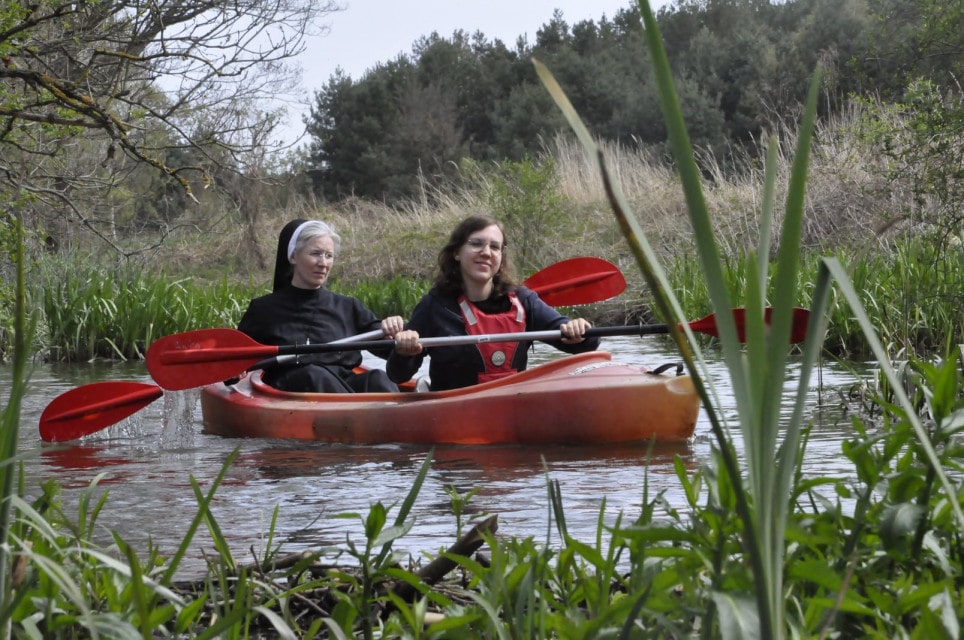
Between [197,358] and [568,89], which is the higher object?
[568,89]

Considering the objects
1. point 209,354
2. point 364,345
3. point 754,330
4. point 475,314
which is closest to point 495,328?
point 475,314

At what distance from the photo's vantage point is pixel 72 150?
14.2m

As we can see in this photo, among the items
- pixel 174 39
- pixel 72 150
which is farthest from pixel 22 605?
pixel 72 150

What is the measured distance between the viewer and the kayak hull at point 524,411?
17.3 ft

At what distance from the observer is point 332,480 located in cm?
470

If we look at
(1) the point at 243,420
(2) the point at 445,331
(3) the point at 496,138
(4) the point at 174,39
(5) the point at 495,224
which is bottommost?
(1) the point at 243,420

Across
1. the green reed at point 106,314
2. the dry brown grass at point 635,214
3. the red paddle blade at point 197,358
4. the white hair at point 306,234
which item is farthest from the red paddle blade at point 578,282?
the green reed at point 106,314

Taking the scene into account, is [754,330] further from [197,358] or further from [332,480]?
[197,358]

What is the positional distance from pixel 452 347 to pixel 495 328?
24 cm

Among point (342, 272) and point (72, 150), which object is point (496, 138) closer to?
point (342, 272)

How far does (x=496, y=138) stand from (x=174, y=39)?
2712cm

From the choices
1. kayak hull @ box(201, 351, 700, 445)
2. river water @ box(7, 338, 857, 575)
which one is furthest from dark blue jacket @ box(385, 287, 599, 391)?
river water @ box(7, 338, 857, 575)

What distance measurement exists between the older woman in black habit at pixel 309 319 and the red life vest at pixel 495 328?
56 cm

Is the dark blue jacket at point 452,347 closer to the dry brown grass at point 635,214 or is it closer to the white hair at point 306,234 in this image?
the white hair at point 306,234
